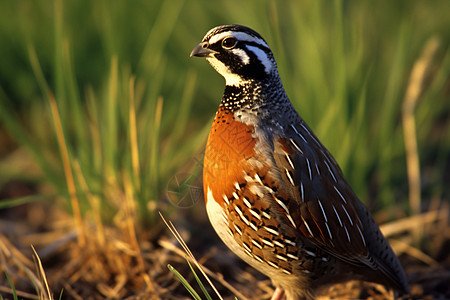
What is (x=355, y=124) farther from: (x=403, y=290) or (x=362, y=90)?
(x=403, y=290)

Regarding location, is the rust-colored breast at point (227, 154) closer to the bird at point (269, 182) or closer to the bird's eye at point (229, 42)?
the bird at point (269, 182)

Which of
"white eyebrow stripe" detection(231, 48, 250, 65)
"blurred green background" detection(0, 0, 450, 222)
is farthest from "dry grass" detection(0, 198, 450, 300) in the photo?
"white eyebrow stripe" detection(231, 48, 250, 65)

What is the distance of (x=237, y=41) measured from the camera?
2371mm

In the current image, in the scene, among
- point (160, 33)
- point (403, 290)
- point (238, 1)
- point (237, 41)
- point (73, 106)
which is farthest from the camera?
point (238, 1)

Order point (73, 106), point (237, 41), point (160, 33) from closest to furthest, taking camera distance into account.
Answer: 1. point (237, 41)
2. point (73, 106)
3. point (160, 33)

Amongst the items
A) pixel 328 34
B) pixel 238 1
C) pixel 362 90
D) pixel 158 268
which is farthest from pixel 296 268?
pixel 238 1

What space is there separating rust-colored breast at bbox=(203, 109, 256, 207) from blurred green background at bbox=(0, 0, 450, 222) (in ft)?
1.90

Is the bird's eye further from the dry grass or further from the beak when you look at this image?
the dry grass

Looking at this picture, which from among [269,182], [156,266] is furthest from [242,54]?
[156,266]

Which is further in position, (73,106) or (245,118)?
(73,106)

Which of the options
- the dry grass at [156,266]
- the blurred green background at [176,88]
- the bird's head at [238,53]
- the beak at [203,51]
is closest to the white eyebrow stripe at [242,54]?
the bird's head at [238,53]

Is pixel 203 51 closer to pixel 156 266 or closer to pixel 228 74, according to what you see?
pixel 228 74

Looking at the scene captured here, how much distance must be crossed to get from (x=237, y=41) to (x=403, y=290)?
1592mm

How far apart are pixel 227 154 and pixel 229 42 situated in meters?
0.52
